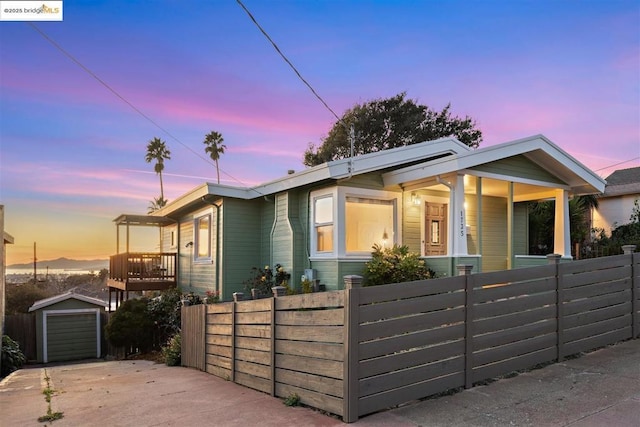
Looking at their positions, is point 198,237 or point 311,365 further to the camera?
point 198,237

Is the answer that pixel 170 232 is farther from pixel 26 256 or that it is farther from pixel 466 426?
pixel 26 256

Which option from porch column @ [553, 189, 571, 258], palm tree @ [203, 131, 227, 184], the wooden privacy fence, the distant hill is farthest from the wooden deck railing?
the distant hill

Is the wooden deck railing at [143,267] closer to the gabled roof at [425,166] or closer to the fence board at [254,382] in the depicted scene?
the gabled roof at [425,166]

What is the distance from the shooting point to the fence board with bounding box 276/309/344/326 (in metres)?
4.35

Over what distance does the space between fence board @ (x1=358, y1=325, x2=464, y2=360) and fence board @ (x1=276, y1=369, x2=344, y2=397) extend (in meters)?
0.41

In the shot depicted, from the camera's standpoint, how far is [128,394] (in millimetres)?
6023

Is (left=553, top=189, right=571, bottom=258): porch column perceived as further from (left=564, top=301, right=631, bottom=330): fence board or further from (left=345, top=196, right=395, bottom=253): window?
(left=564, top=301, right=631, bottom=330): fence board

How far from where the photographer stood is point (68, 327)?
49.8 feet

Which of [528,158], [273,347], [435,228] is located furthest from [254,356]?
[528,158]

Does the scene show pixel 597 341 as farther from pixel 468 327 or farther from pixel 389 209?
pixel 389 209

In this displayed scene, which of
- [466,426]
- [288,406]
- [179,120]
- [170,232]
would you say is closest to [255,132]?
[179,120]

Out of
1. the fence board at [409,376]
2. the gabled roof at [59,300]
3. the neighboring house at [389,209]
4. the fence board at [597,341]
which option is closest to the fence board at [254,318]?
the fence board at [409,376]

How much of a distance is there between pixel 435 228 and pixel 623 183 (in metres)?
15.6

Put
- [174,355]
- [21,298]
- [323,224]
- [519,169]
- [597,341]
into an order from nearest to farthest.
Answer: [597,341]
[174,355]
[323,224]
[519,169]
[21,298]
